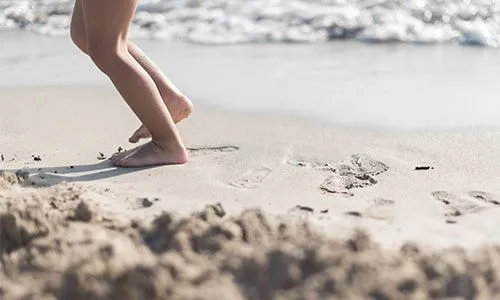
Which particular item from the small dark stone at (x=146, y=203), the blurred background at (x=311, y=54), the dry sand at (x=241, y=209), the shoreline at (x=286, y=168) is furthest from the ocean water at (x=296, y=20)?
the small dark stone at (x=146, y=203)

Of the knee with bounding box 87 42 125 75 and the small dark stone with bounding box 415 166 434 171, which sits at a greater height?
the knee with bounding box 87 42 125 75

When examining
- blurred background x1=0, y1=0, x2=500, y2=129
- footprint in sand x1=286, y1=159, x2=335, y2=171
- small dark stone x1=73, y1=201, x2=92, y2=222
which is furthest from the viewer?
blurred background x1=0, y1=0, x2=500, y2=129

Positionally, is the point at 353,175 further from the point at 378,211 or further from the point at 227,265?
the point at 227,265

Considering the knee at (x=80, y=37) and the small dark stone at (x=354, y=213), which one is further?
the knee at (x=80, y=37)

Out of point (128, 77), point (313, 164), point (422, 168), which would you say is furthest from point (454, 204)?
point (128, 77)

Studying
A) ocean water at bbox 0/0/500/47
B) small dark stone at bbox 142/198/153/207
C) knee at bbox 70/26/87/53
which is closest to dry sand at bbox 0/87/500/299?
small dark stone at bbox 142/198/153/207

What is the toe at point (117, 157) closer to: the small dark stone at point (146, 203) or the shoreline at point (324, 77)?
the small dark stone at point (146, 203)

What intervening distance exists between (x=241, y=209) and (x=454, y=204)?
748 millimetres

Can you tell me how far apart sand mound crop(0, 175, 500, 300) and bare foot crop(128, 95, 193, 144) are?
1179mm

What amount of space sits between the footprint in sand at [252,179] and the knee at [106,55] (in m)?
0.66

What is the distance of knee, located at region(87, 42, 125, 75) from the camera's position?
126 inches

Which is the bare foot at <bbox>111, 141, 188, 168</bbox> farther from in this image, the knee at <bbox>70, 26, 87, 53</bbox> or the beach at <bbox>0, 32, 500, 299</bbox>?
the knee at <bbox>70, 26, 87, 53</bbox>

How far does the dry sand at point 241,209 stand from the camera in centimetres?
190

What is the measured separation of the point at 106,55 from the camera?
3225 mm
